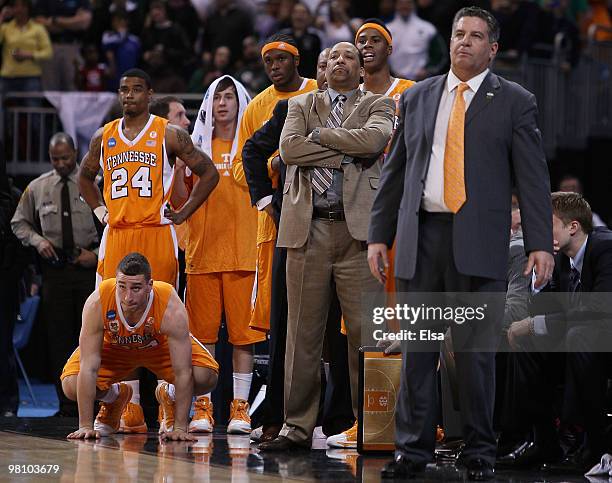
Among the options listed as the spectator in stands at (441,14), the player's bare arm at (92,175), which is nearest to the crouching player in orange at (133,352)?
the player's bare arm at (92,175)

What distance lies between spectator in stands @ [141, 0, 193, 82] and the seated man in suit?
7.44m

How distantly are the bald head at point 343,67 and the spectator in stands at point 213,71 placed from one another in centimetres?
662

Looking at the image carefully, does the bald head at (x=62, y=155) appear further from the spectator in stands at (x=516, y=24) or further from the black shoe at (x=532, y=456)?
the spectator in stands at (x=516, y=24)

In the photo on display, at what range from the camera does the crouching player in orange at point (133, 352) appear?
7383 mm

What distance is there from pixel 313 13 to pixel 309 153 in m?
7.90

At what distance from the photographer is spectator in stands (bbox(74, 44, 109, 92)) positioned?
13750 millimetres

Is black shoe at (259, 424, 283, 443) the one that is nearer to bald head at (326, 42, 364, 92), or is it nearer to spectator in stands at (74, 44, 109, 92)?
bald head at (326, 42, 364, 92)

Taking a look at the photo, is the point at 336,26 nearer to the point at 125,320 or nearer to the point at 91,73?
the point at 91,73

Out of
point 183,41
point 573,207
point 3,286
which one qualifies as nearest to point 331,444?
point 573,207

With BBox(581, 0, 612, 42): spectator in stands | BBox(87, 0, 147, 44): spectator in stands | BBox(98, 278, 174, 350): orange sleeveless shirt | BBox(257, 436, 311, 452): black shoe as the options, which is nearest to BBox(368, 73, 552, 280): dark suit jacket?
BBox(257, 436, 311, 452): black shoe

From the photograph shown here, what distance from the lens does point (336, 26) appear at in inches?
548

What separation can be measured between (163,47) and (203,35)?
85 centimetres

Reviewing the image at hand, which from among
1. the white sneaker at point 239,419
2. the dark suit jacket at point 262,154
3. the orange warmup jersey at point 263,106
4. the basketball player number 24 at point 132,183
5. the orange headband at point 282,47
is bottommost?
the white sneaker at point 239,419

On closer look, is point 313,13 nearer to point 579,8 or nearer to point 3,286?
point 579,8
